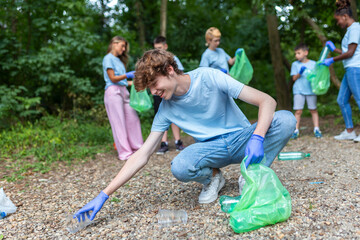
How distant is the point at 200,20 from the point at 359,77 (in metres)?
6.26

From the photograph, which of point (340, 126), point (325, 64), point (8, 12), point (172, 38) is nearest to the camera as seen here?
point (325, 64)

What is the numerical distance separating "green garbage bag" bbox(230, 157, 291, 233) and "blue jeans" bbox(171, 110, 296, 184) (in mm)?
367

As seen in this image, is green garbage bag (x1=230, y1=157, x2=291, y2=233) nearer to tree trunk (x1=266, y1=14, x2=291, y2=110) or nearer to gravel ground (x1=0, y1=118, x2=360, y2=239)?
gravel ground (x1=0, y1=118, x2=360, y2=239)

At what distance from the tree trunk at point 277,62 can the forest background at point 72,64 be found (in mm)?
20

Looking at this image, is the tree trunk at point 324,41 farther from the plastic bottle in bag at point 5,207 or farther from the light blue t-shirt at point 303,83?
the plastic bottle in bag at point 5,207

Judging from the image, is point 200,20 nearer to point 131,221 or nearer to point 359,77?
point 359,77

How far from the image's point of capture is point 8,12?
6.60 metres

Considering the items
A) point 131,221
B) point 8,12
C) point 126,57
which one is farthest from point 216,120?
point 8,12

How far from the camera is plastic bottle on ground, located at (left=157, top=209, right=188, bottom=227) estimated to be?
7.45ft

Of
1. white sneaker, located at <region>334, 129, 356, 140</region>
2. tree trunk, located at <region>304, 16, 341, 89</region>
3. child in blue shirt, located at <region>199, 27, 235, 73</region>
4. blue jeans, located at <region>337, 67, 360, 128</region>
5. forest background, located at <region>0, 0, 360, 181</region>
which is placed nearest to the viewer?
blue jeans, located at <region>337, 67, 360, 128</region>

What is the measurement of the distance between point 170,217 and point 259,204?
2.15 ft

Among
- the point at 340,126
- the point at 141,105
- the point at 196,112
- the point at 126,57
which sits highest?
the point at 126,57

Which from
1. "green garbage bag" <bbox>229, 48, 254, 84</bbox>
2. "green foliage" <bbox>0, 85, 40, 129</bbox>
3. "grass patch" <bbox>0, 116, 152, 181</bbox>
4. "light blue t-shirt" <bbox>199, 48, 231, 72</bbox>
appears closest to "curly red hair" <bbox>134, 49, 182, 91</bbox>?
"grass patch" <bbox>0, 116, 152, 181</bbox>

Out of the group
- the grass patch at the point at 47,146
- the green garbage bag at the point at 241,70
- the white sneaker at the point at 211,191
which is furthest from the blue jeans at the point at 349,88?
the grass patch at the point at 47,146
